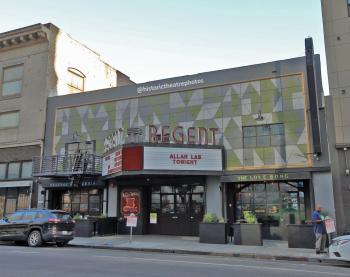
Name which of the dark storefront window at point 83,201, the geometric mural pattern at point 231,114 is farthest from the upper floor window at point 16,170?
the geometric mural pattern at point 231,114

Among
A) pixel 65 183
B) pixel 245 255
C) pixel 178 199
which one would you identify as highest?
pixel 65 183

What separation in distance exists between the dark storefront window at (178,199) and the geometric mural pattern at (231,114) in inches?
107

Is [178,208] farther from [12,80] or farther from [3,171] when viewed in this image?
[12,80]

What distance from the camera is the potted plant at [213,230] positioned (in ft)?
60.0

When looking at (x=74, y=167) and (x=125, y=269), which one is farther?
(x=74, y=167)

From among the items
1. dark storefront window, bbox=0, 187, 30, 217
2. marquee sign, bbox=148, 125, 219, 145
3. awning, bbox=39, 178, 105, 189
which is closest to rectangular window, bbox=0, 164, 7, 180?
dark storefront window, bbox=0, 187, 30, 217

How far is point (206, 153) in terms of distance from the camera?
20969mm

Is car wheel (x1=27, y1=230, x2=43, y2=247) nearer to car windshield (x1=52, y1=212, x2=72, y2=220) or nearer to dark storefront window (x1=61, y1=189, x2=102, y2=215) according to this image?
car windshield (x1=52, y1=212, x2=72, y2=220)

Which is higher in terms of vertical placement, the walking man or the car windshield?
the car windshield

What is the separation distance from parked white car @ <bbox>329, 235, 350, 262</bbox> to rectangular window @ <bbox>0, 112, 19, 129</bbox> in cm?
2389

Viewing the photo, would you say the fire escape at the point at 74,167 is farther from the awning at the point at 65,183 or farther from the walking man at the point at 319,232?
the walking man at the point at 319,232

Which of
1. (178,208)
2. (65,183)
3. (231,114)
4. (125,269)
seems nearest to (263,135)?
(231,114)

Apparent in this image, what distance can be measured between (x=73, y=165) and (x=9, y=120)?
877cm

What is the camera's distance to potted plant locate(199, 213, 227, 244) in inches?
720
